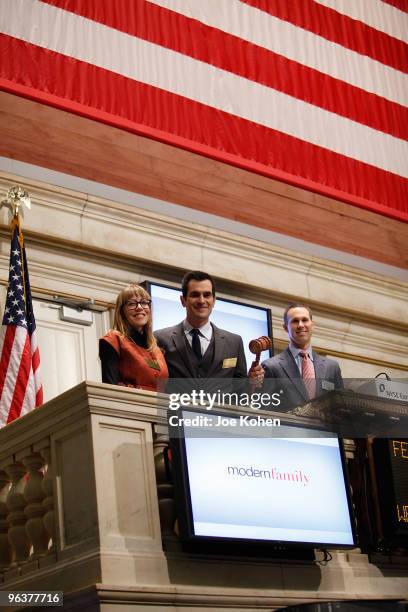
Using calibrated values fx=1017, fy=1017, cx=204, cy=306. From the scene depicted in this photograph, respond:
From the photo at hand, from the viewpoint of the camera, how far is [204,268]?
28.5ft

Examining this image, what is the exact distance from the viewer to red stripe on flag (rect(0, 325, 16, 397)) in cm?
632

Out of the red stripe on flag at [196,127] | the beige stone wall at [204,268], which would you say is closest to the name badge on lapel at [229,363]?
the red stripe on flag at [196,127]

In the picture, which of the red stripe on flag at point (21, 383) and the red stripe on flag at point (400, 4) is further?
the red stripe on flag at point (400, 4)

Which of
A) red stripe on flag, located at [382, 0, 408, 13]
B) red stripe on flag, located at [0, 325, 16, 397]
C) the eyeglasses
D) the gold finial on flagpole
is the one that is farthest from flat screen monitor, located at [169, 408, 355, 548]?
red stripe on flag, located at [382, 0, 408, 13]

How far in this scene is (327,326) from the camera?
942cm

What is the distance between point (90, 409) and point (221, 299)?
14.0ft

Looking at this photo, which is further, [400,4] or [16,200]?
[400,4]

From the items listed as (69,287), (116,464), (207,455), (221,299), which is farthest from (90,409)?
(221,299)

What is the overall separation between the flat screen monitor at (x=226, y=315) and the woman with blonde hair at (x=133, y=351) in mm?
2791

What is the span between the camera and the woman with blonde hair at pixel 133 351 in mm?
4867

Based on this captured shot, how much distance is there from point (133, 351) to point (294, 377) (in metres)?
0.97

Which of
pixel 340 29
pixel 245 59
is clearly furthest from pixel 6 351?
pixel 340 29

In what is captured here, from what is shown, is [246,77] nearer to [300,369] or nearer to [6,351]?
[6,351]

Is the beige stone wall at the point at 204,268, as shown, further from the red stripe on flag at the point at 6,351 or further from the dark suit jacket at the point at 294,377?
the dark suit jacket at the point at 294,377
